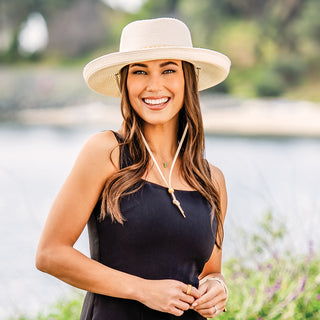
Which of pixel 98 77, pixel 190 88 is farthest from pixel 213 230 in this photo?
pixel 98 77

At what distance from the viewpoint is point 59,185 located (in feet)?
33.4

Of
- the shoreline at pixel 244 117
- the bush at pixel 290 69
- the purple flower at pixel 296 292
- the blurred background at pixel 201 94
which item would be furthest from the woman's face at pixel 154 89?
the bush at pixel 290 69

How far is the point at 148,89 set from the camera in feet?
4.45

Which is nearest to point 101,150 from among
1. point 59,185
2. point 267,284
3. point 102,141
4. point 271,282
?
point 102,141

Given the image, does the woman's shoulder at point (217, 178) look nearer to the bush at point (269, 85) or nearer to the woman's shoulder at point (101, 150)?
the woman's shoulder at point (101, 150)

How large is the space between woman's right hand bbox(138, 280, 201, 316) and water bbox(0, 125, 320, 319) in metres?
1.22

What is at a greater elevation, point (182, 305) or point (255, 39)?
point (255, 39)

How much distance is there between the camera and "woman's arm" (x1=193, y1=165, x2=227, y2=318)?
52.7 inches

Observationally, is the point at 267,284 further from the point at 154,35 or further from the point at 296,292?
the point at 154,35

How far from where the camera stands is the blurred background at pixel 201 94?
13375mm

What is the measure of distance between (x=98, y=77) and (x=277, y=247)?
188 cm

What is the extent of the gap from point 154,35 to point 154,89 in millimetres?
160

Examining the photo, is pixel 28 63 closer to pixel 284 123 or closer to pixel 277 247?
pixel 284 123

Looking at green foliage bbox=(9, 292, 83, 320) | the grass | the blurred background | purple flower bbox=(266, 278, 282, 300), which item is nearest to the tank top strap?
the grass
